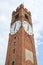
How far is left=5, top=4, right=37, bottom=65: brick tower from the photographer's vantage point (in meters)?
26.0

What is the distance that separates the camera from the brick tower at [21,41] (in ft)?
85.2

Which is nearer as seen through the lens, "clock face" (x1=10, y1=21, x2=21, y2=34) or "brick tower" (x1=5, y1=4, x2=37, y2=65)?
"brick tower" (x1=5, y1=4, x2=37, y2=65)

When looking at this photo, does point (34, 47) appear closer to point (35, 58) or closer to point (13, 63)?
point (35, 58)

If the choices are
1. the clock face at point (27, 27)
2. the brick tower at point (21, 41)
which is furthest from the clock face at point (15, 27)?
the clock face at point (27, 27)

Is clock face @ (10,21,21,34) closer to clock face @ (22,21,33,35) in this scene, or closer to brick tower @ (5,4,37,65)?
brick tower @ (5,4,37,65)

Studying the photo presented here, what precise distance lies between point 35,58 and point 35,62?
2.67 feet

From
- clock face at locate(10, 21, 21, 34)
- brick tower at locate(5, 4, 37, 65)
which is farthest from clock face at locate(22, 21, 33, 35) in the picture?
clock face at locate(10, 21, 21, 34)

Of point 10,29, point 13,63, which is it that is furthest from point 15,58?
point 10,29

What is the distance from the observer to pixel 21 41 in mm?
27234

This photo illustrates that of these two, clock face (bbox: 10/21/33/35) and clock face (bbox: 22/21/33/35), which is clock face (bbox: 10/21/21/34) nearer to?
clock face (bbox: 10/21/33/35)

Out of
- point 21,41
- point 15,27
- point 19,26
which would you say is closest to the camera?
point 21,41

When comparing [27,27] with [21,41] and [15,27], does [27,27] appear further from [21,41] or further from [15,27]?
[21,41]

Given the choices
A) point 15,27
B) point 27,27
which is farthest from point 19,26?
point 27,27

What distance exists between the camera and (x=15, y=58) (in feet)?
85.6
